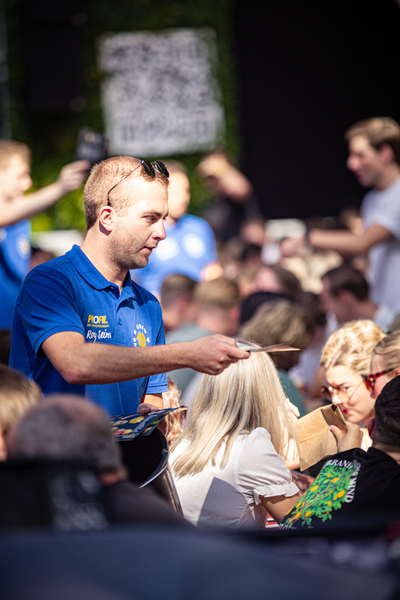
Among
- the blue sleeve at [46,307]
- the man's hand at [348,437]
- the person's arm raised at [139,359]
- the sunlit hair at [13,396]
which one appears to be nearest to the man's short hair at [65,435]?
the sunlit hair at [13,396]

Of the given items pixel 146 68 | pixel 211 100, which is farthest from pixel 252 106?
pixel 146 68

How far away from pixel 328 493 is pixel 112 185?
1.07 metres

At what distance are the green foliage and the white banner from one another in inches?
5.8

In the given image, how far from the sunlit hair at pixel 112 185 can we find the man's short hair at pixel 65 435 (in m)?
0.91

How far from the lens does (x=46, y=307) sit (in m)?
1.81

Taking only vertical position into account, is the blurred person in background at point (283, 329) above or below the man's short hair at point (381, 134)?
below

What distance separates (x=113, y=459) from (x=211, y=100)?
9.63m

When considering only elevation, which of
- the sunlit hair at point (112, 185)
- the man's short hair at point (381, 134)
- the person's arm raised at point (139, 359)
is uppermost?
the man's short hair at point (381, 134)

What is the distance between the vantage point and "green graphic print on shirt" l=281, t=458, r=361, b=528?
1.69 meters

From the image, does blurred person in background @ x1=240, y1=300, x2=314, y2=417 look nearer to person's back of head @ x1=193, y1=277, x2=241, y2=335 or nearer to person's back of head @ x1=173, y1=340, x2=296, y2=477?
person's back of head @ x1=193, y1=277, x2=241, y2=335

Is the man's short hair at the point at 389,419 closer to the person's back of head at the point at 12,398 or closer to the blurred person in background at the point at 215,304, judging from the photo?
the person's back of head at the point at 12,398

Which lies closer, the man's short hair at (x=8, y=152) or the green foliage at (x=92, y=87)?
the man's short hair at (x=8, y=152)

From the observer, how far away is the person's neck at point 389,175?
410 centimetres

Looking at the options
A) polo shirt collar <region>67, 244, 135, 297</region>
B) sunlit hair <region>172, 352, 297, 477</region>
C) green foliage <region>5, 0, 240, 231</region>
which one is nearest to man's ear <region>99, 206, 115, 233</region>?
polo shirt collar <region>67, 244, 135, 297</region>
